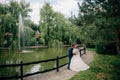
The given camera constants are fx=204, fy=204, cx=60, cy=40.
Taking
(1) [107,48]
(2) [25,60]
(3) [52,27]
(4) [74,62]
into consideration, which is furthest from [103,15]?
(3) [52,27]

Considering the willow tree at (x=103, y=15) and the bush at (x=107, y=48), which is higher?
the willow tree at (x=103, y=15)

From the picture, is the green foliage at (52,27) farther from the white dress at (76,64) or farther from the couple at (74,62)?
the white dress at (76,64)

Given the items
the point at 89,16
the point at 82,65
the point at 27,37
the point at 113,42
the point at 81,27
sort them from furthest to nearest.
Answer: the point at 27,37, the point at 113,42, the point at 81,27, the point at 89,16, the point at 82,65

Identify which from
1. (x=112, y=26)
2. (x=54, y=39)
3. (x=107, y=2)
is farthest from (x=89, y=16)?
(x=54, y=39)

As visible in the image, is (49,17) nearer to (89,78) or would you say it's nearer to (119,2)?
(119,2)

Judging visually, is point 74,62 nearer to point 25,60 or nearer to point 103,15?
point 103,15

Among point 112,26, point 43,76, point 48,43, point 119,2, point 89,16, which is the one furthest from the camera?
point 48,43

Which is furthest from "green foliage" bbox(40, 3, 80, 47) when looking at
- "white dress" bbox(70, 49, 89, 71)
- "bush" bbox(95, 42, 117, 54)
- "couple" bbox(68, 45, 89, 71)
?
"white dress" bbox(70, 49, 89, 71)

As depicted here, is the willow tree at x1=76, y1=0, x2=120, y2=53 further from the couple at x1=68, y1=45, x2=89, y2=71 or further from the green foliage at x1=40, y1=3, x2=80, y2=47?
the green foliage at x1=40, y1=3, x2=80, y2=47

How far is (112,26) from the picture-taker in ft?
55.7

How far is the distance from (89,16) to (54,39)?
25.0 meters

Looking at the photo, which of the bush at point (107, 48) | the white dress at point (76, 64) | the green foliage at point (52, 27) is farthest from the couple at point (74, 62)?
the green foliage at point (52, 27)

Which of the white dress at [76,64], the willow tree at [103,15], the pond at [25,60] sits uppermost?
the willow tree at [103,15]

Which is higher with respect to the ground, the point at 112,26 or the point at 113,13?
the point at 113,13
